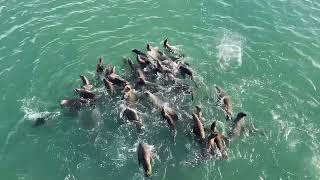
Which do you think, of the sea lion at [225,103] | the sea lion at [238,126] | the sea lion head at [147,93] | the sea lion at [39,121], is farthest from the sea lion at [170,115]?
the sea lion at [39,121]

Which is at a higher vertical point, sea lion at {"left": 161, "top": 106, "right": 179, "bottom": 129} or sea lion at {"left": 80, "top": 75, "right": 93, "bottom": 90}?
sea lion at {"left": 80, "top": 75, "right": 93, "bottom": 90}

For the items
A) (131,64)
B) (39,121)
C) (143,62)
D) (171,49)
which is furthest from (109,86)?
(171,49)

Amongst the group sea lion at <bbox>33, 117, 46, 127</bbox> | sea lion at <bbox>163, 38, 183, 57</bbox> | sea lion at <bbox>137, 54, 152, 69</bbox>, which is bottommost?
sea lion at <bbox>33, 117, 46, 127</bbox>

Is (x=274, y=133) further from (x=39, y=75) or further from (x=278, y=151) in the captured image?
(x=39, y=75)

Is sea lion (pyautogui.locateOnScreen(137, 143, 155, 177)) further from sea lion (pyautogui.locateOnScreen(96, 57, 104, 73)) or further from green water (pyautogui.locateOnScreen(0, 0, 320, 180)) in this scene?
sea lion (pyautogui.locateOnScreen(96, 57, 104, 73))

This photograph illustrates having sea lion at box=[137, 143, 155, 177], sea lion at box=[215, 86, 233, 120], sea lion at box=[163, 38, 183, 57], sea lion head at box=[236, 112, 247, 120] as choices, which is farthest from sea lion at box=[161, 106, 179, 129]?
sea lion at box=[163, 38, 183, 57]
